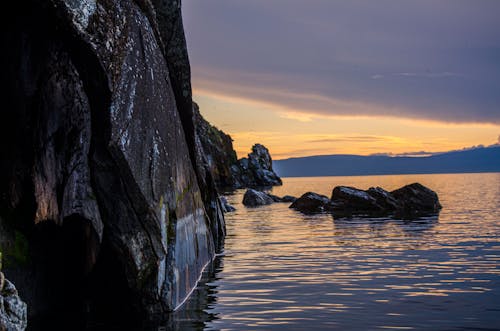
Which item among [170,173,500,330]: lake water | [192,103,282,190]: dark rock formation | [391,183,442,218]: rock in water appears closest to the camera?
[170,173,500,330]: lake water

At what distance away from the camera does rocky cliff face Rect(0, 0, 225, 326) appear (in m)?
11.2

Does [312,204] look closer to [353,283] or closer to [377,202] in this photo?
[377,202]

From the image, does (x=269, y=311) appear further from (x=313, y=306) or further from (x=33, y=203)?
(x=33, y=203)

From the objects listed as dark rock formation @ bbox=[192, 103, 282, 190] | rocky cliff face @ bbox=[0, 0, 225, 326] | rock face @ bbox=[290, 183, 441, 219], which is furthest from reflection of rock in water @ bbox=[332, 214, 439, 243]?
dark rock formation @ bbox=[192, 103, 282, 190]

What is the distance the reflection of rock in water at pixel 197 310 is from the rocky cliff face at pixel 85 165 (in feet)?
1.59

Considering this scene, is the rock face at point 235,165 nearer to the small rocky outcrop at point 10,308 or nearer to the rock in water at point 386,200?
the rock in water at point 386,200

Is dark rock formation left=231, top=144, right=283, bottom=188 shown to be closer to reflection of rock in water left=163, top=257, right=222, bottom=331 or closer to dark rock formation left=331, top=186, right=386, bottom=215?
dark rock formation left=331, top=186, right=386, bottom=215

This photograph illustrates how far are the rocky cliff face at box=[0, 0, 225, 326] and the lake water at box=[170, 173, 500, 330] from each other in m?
2.08

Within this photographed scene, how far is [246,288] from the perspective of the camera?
16.4 metres

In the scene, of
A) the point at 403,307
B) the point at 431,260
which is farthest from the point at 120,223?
the point at 431,260

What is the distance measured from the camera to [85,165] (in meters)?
11.8

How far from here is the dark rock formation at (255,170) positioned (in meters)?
144

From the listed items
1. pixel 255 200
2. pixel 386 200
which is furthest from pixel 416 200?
pixel 255 200

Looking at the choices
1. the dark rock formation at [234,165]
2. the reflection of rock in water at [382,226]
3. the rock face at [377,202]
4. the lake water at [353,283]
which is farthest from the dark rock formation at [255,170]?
the lake water at [353,283]
